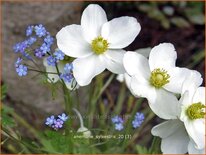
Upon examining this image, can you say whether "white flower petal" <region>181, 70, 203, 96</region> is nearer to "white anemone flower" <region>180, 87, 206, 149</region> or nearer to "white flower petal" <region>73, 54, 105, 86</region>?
"white anemone flower" <region>180, 87, 206, 149</region>

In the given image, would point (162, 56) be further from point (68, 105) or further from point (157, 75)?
point (68, 105)

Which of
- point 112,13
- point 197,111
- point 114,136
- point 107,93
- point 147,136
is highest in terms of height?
point 197,111

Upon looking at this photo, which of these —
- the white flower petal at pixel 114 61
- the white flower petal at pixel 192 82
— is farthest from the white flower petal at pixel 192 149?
the white flower petal at pixel 114 61

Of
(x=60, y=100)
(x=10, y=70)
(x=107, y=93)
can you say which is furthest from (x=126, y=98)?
(x=10, y=70)

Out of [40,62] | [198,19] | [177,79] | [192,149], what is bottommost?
[198,19]

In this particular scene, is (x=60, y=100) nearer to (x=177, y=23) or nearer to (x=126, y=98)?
(x=126, y=98)

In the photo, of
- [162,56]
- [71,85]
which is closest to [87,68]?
[71,85]
